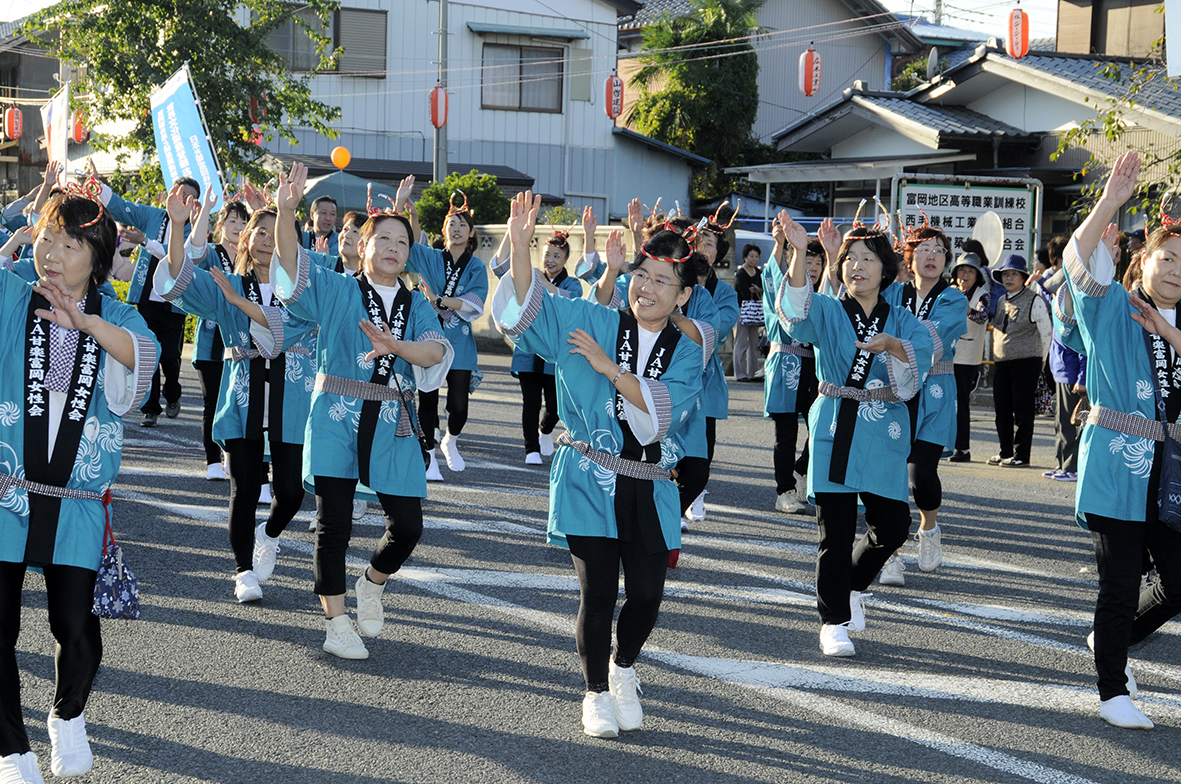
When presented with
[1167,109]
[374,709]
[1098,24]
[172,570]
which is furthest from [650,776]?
[1098,24]

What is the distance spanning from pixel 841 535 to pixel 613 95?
2208 centimetres

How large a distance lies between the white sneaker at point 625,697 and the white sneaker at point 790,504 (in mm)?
4078

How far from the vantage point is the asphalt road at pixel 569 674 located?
12.7 ft

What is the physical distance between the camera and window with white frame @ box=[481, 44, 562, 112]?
27625mm

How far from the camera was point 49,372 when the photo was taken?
11.5 feet

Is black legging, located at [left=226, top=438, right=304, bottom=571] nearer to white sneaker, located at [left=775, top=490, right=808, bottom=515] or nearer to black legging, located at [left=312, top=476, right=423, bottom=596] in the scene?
black legging, located at [left=312, top=476, right=423, bottom=596]

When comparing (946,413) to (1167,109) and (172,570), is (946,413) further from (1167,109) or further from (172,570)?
(1167,109)

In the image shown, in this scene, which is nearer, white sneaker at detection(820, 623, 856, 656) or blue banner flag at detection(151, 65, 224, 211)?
white sneaker at detection(820, 623, 856, 656)

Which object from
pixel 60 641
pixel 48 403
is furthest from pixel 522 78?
pixel 60 641

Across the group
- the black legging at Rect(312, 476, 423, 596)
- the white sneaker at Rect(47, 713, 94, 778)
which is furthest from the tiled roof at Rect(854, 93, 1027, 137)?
the white sneaker at Rect(47, 713, 94, 778)

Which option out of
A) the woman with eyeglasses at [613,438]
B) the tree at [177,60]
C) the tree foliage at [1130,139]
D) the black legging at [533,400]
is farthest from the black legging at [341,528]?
the tree at [177,60]

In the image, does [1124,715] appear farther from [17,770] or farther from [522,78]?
[522,78]

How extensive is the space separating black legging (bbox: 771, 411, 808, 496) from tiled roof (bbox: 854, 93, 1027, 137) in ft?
38.5

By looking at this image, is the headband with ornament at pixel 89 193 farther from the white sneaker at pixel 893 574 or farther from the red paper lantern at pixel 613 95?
the red paper lantern at pixel 613 95
